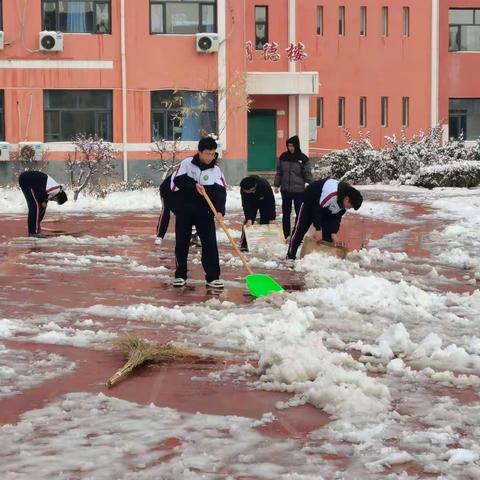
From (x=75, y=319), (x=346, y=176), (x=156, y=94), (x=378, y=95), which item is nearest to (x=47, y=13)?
(x=156, y=94)

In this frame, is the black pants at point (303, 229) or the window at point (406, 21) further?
the window at point (406, 21)

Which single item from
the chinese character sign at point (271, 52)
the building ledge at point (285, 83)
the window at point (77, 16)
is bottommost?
the building ledge at point (285, 83)

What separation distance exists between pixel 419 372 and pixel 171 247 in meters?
8.15

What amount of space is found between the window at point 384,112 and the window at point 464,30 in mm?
3667

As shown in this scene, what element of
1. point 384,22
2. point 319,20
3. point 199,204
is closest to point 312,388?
point 199,204

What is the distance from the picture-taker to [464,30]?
3697 centimetres

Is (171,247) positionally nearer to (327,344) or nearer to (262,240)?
(262,240)

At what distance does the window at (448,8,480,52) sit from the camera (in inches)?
1452

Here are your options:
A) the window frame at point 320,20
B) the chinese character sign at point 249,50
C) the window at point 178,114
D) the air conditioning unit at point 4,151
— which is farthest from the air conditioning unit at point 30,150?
the window frame at point 320,20

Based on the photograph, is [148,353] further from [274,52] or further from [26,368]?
[274,52]

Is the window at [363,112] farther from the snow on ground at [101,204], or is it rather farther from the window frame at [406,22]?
the snow on ground at [101,204]

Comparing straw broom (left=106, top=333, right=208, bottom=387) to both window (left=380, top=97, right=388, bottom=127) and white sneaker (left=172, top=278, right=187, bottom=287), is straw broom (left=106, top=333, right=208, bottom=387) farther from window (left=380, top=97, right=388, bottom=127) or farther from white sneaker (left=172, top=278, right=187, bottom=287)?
window (left=380, top=97, right=388, bottom=127)

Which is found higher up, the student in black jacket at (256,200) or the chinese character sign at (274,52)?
the chinese character sign at (274,52)

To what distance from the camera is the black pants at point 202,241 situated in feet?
33.5
